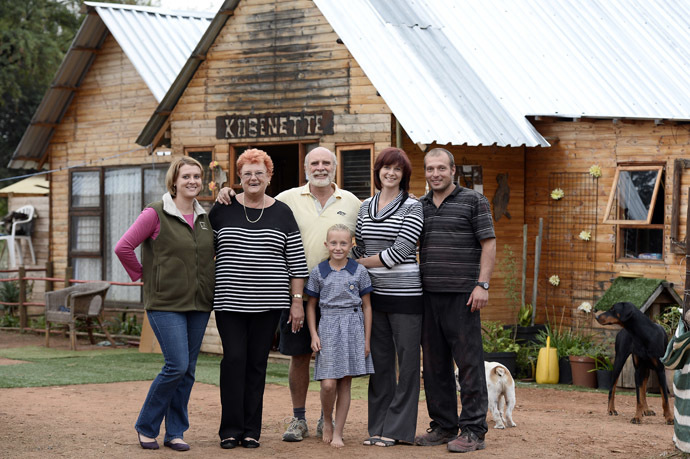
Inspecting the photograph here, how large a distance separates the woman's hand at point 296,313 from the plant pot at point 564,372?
6.31 meters

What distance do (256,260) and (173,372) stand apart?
0.95m

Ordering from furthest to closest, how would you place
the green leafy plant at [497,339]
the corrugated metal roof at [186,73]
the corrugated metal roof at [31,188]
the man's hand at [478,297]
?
the corrugated metal roof at [31,188] < the corrugated metal roof at [186,73] < the green leafy plant at [497,339] < the man's hand at [478,297]

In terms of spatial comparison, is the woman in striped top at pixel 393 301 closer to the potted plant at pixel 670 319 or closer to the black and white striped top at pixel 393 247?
the black and white striped top at pixel 393 247

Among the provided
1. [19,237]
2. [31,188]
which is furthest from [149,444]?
[31,188]

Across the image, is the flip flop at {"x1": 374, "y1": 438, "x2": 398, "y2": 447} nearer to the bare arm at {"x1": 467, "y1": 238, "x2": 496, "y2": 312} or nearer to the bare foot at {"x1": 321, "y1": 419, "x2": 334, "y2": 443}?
the bare foot at {"x1": 321, "y1": 419, "x2": 334, "y2": 443}

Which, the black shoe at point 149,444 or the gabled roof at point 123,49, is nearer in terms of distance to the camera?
the black shoe at point 149,444

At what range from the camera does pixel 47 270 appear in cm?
1820

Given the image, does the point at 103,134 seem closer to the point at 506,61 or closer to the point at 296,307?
the point at 506,61

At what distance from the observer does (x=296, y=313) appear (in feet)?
23.9

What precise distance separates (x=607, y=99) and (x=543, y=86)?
90 centimetres

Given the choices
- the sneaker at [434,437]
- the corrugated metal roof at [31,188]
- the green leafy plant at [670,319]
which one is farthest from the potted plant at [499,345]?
the corrugated metal roof at [31,188]

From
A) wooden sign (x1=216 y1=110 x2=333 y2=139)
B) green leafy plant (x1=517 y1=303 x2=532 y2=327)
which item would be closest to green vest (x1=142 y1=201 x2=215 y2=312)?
wooden sign (x1=216 y1=110 x2=333 y2=139)

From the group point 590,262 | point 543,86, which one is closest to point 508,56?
point 543,86

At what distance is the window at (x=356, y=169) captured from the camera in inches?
517
